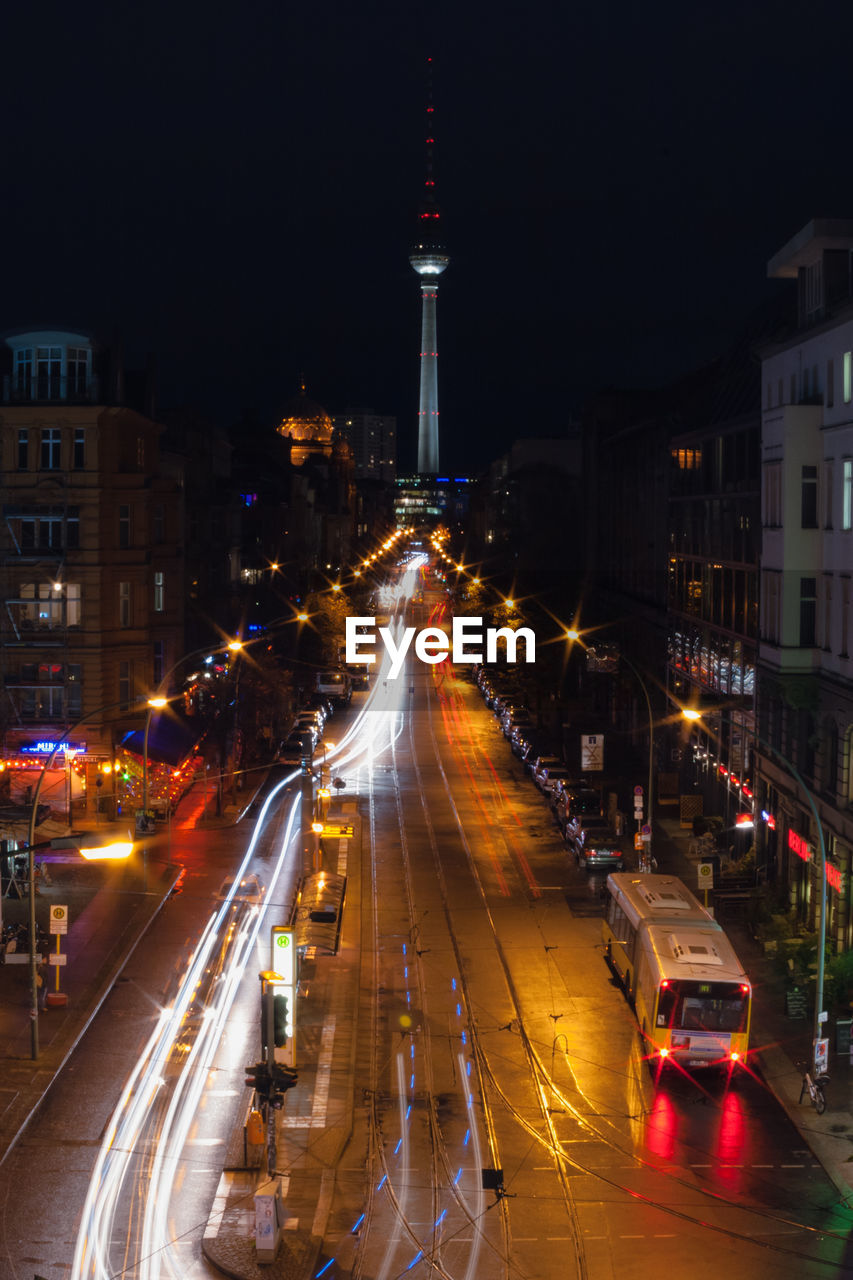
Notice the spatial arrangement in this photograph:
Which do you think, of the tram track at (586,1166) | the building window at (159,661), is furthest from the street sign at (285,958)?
the building window at (159,661)

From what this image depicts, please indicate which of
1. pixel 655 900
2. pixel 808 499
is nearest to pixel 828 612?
pixel 808 499

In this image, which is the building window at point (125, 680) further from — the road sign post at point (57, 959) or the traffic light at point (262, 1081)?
the traffic light at point (262, 1081)

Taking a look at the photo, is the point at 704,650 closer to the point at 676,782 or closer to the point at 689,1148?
the point at 676,782

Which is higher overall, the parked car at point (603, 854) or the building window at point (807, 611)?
the building window at point (807, 611)

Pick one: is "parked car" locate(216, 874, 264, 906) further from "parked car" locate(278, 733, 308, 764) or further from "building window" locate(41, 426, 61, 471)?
"parked car" locate(278, 733, 308, 764)

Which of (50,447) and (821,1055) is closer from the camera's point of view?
(821,1055)

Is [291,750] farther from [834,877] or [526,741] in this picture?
[834,877]

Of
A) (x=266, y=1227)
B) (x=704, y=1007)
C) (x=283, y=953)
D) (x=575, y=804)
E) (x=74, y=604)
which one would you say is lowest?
(x=266, y=1227)

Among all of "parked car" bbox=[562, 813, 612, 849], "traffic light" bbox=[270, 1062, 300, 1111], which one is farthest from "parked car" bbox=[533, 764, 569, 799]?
"traffic light" bbox=[270, 1062, 300, 1111]
